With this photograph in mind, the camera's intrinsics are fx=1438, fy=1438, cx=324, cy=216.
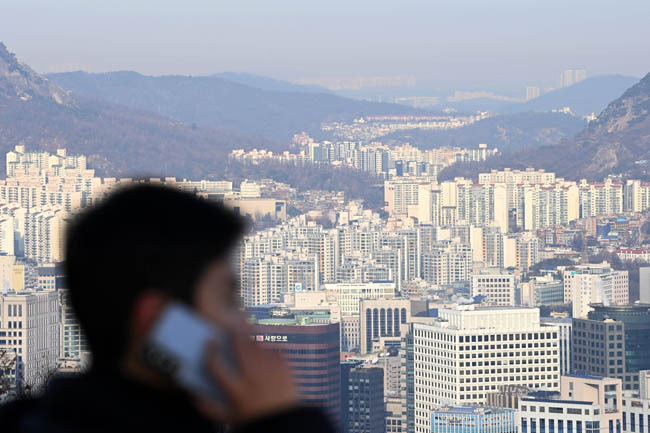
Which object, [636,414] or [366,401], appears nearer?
[636,414]

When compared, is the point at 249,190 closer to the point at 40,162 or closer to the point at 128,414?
the point at 40,162

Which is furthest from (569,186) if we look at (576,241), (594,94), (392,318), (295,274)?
(594,94)

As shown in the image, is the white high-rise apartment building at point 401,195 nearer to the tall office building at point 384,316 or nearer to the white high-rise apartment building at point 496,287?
the white high-rise apartment building at point 496,287

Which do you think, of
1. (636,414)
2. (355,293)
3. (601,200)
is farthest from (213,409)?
(601,200)

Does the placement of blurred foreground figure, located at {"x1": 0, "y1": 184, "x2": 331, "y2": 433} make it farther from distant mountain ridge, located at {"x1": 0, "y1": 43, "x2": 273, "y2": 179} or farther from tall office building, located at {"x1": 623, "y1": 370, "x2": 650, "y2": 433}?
distant mountain ridge, located at {"x1": 0, "y1": 43, "x2": 273, "y2": 179}

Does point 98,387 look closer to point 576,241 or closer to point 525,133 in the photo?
point 576,241

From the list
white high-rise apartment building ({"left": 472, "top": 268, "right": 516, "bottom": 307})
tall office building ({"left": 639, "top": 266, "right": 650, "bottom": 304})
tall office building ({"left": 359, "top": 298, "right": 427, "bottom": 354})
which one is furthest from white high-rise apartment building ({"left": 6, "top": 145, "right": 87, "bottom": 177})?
tall office building ({"left": 639, "top": 266, "right": 650, "bottom": 304})
